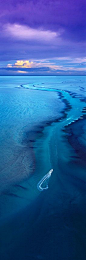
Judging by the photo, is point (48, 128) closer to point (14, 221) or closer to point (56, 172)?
point (56, 172)

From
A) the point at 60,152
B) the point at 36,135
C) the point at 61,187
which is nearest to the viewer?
the point at 61,187

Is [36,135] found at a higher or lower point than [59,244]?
higher

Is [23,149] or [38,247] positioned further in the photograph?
[23,149]

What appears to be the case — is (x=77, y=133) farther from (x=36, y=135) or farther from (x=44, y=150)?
(x=44, y=150)

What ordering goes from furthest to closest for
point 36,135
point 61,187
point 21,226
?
point 36,135
point 61,187
point 21,226

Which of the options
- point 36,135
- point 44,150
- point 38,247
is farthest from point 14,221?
point 36,135

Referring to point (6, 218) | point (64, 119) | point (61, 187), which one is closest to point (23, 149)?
point (61, 187)
